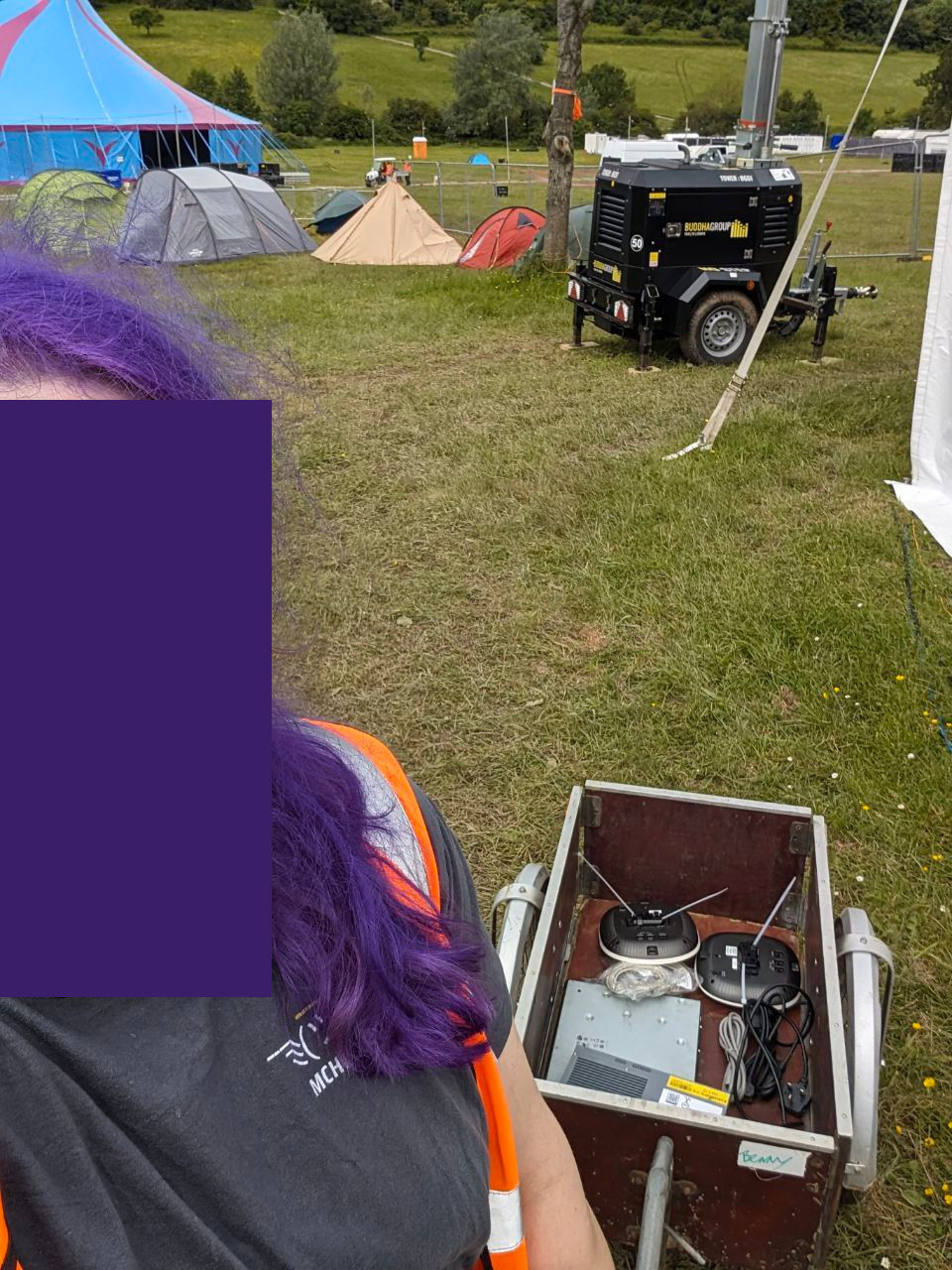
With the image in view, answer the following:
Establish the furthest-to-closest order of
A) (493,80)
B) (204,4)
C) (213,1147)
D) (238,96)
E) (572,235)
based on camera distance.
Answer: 1. (204,4)
2. (493,80)
3. (238,96)
4. (572,235)
5. (213,1147)

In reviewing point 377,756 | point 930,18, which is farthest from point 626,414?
point 930,18

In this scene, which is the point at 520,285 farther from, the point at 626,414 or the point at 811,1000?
the point at 811,1000

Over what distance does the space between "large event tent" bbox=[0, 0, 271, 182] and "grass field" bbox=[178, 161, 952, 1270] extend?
19570 millimetres

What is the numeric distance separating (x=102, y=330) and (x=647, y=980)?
2013 millimetres

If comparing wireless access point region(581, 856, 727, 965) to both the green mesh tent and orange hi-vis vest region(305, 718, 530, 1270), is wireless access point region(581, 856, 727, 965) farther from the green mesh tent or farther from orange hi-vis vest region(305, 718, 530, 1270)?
the green mesh tent

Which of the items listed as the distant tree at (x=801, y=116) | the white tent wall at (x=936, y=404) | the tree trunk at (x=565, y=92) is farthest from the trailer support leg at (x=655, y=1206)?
the distant tree at (x=801, y=116)

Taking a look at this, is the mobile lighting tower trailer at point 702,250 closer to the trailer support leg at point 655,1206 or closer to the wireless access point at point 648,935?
the wireless access point at point 648,935

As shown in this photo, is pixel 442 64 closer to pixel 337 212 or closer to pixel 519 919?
pixel 337 212

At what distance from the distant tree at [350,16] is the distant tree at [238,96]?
2844 cm

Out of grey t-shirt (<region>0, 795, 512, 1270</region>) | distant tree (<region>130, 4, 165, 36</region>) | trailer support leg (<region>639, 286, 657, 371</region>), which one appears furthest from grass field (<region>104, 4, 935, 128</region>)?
grey t-shirt (<region>0, 795, 512, 1270</region>)

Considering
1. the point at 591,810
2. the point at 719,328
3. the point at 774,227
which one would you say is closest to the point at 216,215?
the point at 719,328

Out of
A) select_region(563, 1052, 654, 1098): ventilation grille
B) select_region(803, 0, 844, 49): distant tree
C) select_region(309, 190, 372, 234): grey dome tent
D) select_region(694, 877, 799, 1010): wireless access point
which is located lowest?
select_region(563, 1052, 654, 1098): ventilation grille

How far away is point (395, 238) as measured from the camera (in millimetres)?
14977
